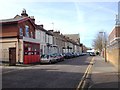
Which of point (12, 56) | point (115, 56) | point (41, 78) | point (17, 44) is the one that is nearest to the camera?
point (41, 78)

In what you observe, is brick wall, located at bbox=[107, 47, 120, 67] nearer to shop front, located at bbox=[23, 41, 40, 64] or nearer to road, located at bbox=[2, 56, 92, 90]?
road, located at bbox=[2, 56, 92, 90]

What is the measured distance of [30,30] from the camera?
156ft

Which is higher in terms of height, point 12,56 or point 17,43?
point 17,43

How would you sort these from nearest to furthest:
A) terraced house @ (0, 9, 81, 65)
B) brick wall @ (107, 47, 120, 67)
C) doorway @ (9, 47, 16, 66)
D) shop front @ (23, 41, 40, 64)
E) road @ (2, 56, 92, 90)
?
road @ (2, 56, 92, 90)
brick wall @ (107, 47, 120, 67)
doorway @ (9, 47, 16, 66)
terraced house @ (0, 9, 81, 65)
shop front @ (23, 41, 40, 64)

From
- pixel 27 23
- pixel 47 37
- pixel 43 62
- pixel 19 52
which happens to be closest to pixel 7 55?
pixel 19 52

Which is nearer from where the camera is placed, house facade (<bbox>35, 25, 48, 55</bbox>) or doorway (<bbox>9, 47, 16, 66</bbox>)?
doorway (<bbox>9, 47, 16, 66</bbox>)

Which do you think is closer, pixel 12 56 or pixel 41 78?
pixel 41 78

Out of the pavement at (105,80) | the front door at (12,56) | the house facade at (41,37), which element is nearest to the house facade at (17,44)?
the front door at (12,56)

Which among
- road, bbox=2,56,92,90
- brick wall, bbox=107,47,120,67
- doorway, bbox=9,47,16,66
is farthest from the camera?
doorway, bbox=9,47,16,66

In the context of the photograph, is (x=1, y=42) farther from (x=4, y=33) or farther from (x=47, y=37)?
(x=47, y=37)

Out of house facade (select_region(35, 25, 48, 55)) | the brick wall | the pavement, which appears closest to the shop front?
house facade (select_region(35, 25, 48, 55))

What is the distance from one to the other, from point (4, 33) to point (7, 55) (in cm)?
359

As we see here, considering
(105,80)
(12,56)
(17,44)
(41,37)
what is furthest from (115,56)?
(41,37)

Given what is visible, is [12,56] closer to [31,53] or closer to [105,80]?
[31,53]
